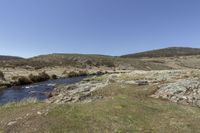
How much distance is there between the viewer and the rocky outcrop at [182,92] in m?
23.6

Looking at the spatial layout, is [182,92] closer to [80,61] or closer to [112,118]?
[112,118]

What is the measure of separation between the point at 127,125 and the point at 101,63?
4209 inches

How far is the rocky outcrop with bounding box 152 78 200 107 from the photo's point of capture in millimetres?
23578

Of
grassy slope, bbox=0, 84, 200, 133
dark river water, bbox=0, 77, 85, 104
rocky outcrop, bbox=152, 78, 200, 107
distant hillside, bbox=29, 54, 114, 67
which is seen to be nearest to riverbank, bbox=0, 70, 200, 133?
grassy slope, bbox=0, 84, 200, 133

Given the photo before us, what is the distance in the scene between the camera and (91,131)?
14148 millimetres

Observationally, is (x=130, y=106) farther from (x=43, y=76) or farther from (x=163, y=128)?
(x=43, y=76)

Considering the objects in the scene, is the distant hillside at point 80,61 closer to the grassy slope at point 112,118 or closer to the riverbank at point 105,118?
the grassy slope at point 112,118

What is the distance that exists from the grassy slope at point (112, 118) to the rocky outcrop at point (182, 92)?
7.43ft

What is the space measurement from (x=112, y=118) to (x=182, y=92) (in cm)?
1140

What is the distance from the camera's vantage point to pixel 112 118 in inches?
639

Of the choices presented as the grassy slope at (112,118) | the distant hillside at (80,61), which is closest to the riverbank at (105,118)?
the grassy slope at (112,118)

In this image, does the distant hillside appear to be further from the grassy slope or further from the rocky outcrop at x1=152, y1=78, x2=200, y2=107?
the grassy slope

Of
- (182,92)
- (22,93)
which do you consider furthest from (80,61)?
(182,92)

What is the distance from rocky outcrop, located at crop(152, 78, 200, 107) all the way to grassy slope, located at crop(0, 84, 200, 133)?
2265 millimetres
